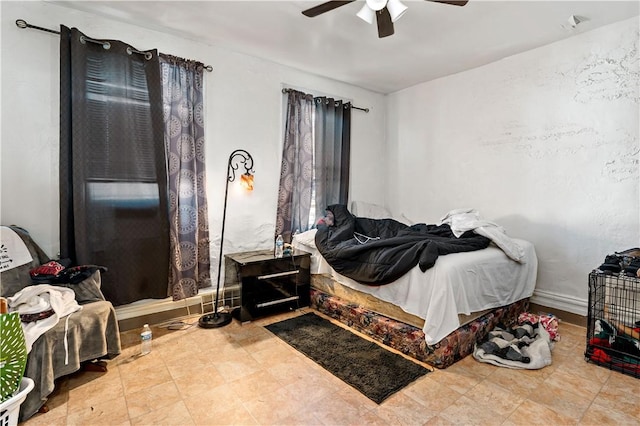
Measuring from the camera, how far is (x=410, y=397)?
194cm

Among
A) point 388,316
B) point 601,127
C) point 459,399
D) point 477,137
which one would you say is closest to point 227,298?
point 388,316

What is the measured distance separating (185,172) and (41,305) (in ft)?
4.85

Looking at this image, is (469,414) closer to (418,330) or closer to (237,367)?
(418,330)

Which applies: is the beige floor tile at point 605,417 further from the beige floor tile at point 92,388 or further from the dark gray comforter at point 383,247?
the beige floor tile at point 92,388

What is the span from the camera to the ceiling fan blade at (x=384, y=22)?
2174 mm

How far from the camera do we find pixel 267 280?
3.15 metres

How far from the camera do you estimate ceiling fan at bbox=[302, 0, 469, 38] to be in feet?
6.69

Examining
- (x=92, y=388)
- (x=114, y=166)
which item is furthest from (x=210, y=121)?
(x=92, y=388)

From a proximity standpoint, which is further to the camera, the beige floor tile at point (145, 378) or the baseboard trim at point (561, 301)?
the baseboard trim at point (561, 301)

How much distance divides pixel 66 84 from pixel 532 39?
3889 millimetres

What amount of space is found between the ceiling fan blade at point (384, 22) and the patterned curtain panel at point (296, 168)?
1.54m

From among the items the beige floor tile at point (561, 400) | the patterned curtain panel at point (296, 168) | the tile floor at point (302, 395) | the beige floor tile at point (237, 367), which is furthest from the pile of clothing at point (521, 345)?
the patterned curtain panel at point (296, 168)

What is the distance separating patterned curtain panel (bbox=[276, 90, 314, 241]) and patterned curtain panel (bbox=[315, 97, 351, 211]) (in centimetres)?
11

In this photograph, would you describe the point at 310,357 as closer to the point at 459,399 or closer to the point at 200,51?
the point at 459,399
